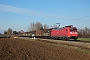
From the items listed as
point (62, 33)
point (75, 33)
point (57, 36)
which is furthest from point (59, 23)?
point (75, 33)

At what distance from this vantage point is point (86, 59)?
13.9 m

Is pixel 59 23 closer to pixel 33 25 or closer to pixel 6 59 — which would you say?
pixel 6 59

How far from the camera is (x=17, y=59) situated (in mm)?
12180

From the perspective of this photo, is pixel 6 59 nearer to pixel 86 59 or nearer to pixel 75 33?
pixel 86 59

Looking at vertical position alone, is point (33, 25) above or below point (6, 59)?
above

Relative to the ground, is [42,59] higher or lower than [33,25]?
lower

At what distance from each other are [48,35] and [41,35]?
8.11 metres

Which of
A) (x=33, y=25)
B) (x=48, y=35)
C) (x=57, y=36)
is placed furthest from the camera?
(x=33, y=25)

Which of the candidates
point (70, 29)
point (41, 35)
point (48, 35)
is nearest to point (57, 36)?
point (70, 29)

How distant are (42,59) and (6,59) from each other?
256 cm

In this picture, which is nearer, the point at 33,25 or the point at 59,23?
the point at 59,23

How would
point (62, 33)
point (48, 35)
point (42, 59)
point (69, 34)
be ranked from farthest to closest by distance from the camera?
point (48, 35) → point (62, 33) → point (69, 34) → point (42, 59)

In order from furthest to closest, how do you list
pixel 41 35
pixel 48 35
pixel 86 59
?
pixel 41 35 → pixel 48 35 → pixel 86 59

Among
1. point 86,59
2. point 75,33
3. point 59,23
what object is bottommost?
point 86,59
